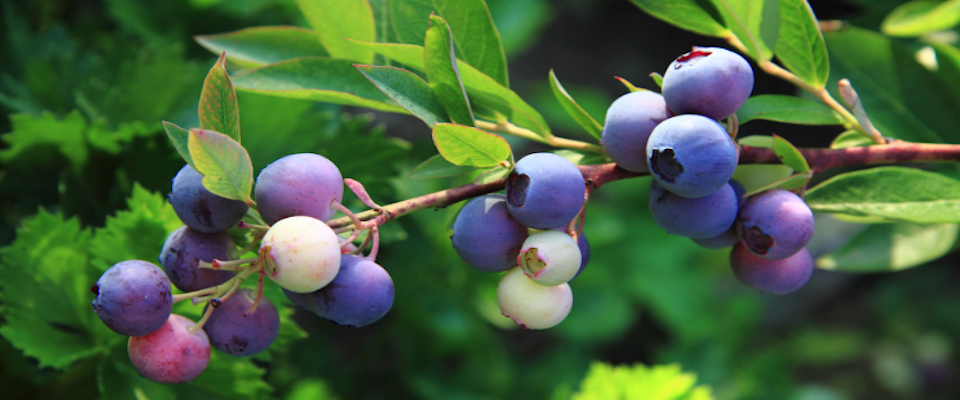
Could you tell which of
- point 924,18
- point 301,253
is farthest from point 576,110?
point 924,18

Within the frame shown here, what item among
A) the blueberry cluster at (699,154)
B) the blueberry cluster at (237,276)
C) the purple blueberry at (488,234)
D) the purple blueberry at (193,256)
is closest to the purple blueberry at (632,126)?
the blueberry cluster at (699,154)

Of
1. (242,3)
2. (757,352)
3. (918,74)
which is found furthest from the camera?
(757,352)

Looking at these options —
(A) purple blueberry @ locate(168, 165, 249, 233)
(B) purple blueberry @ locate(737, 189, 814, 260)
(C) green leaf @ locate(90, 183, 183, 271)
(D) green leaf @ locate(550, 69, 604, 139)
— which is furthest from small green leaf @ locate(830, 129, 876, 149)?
(C) green leaf @ locate(90, 183, 183, 271)

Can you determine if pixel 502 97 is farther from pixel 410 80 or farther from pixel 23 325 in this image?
pixel 23 325

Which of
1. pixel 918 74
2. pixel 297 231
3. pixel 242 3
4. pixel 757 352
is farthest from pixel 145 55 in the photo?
pixel 757 352

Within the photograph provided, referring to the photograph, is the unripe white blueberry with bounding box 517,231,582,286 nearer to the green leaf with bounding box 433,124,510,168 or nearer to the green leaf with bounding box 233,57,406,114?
the green leaf with bounding box 433,124,510,168

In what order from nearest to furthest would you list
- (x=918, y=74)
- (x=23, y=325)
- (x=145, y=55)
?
(x=23, y=325) → (x=918, y=74) → (x=145, y=55)

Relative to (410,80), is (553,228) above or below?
below

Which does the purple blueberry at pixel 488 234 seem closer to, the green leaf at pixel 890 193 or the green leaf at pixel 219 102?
the green leaf at pixel 219 102
